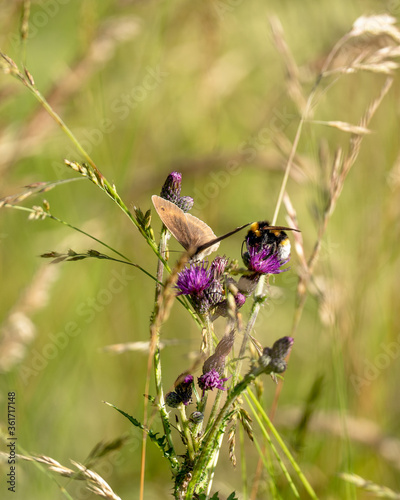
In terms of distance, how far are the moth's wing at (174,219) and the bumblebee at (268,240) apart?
0.19 meters

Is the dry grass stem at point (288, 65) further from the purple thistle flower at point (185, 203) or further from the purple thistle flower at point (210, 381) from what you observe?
the purple thistle flower at point (210, 381)

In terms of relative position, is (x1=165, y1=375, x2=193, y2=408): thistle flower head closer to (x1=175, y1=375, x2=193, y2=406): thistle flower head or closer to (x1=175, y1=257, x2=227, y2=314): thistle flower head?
(x1=175, y1=375, x2=193, y2=406): thistle flower head

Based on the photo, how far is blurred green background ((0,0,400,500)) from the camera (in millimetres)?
2781

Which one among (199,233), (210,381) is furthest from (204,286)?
(210,381)

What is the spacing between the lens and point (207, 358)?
1.47 m

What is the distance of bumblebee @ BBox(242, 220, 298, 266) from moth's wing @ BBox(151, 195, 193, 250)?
0.19 meters

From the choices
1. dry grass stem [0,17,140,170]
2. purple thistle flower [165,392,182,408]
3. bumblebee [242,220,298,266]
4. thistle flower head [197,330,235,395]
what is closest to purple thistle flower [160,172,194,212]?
bumblebee [242,220,298,266]

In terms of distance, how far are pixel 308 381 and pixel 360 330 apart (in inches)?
33.4

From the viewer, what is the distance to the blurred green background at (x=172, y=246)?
278 cm

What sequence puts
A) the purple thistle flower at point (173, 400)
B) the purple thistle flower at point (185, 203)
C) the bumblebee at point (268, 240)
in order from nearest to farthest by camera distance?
the purple thistle flower at point (173, 400), the bumblebee at point (268, 240), the purple thistle flower at point (185, 203)

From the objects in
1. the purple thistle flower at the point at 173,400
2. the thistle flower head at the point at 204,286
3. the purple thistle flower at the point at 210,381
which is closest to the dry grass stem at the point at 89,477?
the purple thistle flower at the point at 173,400

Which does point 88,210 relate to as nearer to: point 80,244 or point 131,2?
point 80,244

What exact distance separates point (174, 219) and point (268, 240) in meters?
0.30

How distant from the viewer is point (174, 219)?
5.15 ft
